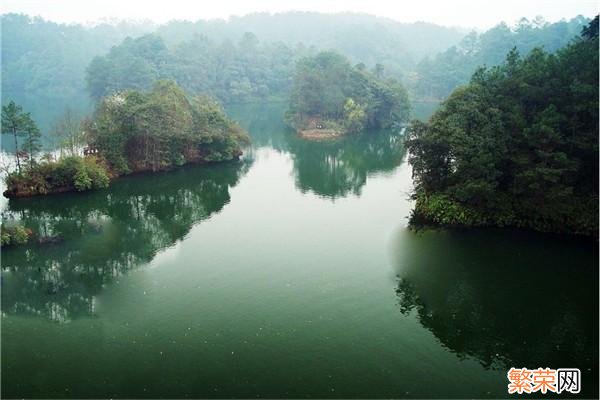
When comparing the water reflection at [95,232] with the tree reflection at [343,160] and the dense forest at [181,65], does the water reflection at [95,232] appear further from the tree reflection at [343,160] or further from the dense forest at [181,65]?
the dense forest at [181,65]

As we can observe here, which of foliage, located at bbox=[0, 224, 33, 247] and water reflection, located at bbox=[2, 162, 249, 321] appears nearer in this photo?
water reflection, located at bbox=[2, 162, 249, 321]

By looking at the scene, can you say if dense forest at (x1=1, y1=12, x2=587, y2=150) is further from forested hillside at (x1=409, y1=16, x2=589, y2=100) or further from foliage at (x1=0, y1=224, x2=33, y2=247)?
foliage at (x1=0, y1=224, x2=33, y2=247)

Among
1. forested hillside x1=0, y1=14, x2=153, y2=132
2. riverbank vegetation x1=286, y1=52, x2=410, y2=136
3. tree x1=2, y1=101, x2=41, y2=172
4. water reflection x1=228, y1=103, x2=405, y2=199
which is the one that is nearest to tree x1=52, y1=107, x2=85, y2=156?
tree x1=2, y1=101, x2=41, y2=172

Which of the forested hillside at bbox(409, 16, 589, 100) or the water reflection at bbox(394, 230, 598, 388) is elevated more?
the forested hillside at bbox(409, 16, 589, 100)

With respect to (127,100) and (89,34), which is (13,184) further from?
(89,34)

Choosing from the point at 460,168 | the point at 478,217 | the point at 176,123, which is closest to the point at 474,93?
the point at 460,168

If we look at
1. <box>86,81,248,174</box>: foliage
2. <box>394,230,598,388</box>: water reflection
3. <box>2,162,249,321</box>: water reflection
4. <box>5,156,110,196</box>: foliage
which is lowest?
<box>394,230,598,388</box>: water reflection

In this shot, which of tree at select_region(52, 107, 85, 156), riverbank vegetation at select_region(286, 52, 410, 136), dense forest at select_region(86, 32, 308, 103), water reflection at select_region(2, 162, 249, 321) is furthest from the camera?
dense forest at select_region(86, 32, 308, 103)
